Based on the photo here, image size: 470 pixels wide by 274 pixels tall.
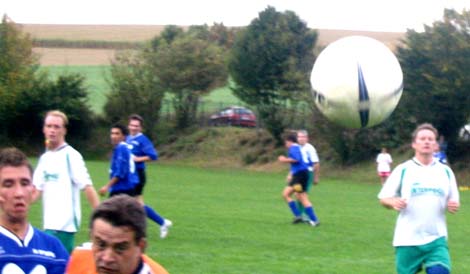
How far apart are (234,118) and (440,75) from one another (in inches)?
605

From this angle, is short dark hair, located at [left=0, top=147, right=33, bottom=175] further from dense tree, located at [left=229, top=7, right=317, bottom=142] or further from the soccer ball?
dense tree, located at [left=229, top=7, right=317, bottom=142]

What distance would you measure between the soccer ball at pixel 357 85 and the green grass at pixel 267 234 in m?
3.52

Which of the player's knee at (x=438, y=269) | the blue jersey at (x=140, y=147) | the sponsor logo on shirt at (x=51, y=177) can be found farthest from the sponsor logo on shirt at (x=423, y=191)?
the blue jersey at (x=140, y=147)

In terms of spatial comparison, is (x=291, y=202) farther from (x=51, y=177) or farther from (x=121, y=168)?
(x=51, y=177)

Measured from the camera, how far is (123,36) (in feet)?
239

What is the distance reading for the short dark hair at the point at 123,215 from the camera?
312 centimetres

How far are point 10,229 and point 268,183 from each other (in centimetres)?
2742

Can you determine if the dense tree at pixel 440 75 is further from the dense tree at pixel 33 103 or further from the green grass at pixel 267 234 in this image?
the dense tree at pixel 33 103

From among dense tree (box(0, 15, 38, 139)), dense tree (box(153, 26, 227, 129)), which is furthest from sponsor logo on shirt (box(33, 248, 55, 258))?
dense tree (box(0, 15, 38, 139))

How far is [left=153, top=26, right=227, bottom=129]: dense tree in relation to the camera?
4838cm

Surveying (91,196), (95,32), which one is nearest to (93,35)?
(95,32)

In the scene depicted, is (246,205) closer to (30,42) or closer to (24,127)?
(24,127)

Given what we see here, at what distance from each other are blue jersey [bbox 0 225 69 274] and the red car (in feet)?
147

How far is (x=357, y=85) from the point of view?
25.7 ft
